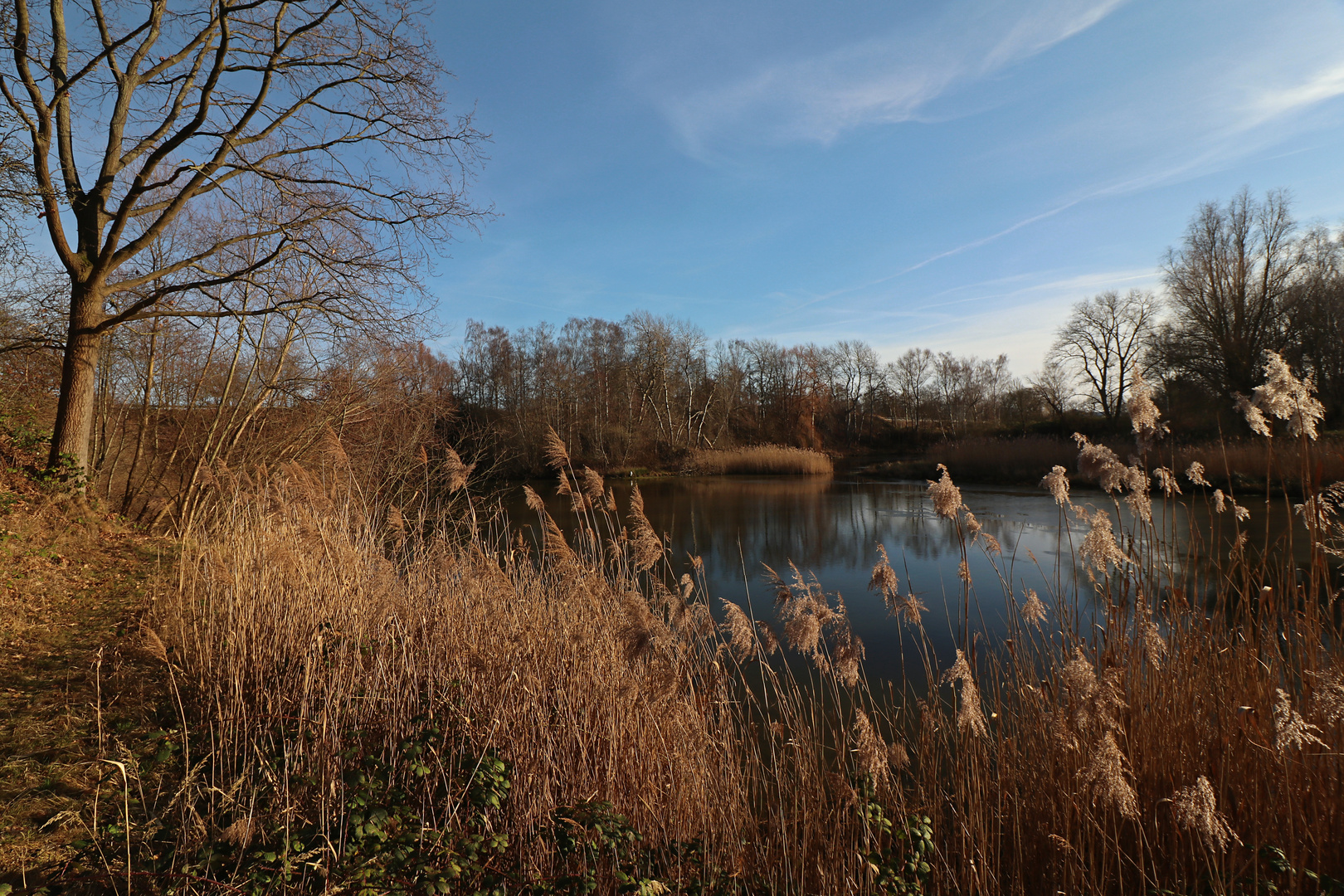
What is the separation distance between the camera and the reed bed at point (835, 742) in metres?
2.28

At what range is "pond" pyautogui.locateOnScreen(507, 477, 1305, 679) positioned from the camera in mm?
7743

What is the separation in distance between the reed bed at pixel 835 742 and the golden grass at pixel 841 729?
0.02 meters

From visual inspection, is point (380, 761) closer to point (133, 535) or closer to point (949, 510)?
point (949, 510)

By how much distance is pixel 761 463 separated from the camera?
31.1 meters

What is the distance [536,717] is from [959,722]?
6.56 ft

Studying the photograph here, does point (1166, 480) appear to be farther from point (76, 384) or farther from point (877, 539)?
point (877, 539)

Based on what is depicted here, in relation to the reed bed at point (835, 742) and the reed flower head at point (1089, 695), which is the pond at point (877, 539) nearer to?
the reed bed at point (835, 742)

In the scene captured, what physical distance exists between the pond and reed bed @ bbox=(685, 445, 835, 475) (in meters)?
5.07

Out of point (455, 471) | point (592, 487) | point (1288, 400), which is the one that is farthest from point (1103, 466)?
point (455, 471)

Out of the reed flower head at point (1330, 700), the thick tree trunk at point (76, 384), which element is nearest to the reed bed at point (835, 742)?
the reed flower head at point (1330, 700)

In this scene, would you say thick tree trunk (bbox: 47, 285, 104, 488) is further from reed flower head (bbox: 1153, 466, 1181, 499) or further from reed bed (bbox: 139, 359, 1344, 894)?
reed flower head (bbox: 1153, 466, 1181, 499)

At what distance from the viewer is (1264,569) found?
9.75ft

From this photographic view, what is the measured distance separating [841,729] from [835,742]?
76 millimetres

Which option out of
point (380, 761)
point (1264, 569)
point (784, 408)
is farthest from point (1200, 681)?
point (784, 408)
